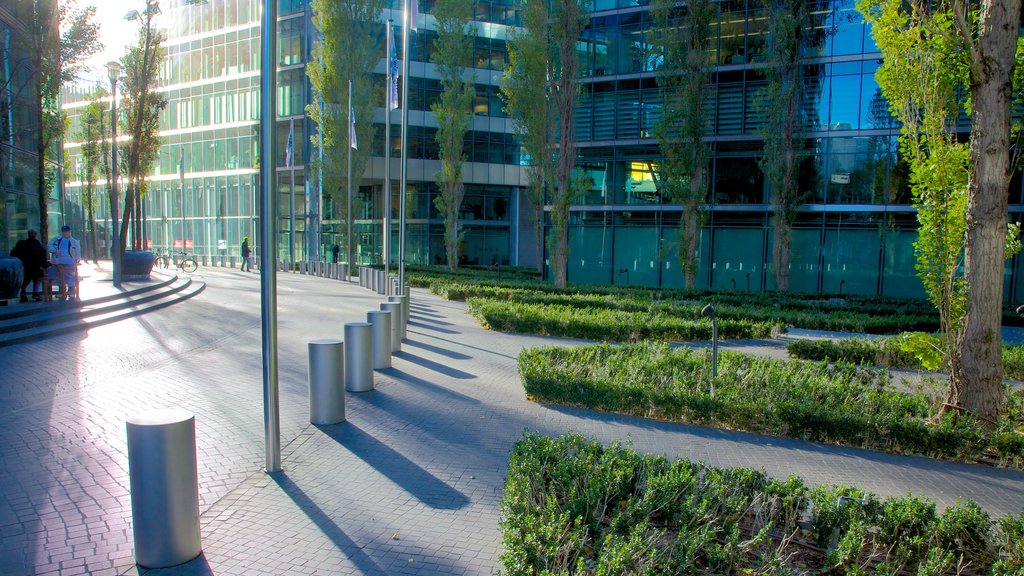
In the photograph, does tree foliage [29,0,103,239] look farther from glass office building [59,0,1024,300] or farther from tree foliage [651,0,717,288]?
tree foliage [651,0,717,288]

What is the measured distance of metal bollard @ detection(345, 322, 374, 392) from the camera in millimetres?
9180

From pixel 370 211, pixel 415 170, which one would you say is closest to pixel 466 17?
pixel 415 170

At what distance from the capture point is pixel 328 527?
5.02 metres

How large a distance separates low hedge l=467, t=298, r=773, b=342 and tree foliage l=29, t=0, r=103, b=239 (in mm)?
15941

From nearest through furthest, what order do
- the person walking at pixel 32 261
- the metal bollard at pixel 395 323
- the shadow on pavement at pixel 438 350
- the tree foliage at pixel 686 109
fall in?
1. the shadow on pavement at pixel 438 350
2. the metal bollard at pixel 395 323
3. the person walking at pixel 32 261
4. the tree foliage at pixel 686 109

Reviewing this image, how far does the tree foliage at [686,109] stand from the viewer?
26.8 m

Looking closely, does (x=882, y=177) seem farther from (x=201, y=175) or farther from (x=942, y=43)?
(x=201, y=175)

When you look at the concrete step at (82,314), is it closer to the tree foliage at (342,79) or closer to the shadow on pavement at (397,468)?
the shadow on pavement at (397,468)

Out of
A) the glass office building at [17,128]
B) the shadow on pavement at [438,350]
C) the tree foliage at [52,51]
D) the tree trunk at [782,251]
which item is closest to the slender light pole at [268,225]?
the shadow on pavement at [438,350]

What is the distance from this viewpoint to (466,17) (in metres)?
Answer: 37.8

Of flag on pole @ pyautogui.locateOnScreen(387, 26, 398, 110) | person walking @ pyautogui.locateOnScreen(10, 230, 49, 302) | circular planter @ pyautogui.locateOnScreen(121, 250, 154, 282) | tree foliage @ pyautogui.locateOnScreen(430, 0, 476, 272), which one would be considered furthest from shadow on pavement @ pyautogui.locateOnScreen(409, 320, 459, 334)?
tree foliage @ pyautogui.locateOnScreen(430, 0, 476, 272)

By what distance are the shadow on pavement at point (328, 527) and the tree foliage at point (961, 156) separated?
6.76 m

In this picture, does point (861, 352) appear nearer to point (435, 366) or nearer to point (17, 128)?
point (435, 366)

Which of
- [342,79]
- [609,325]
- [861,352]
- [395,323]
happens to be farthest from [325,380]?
[342,79]
